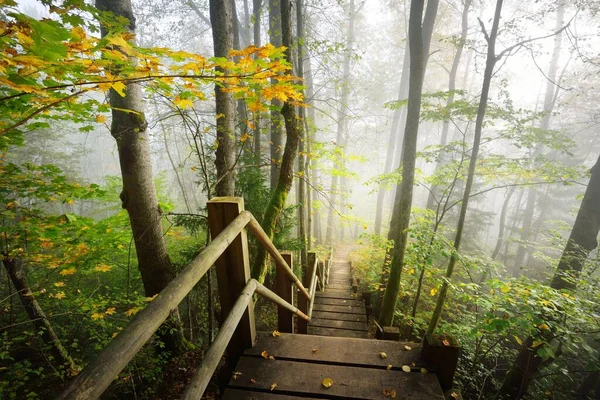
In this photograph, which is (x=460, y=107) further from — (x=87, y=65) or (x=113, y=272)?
(x=113, y=272)

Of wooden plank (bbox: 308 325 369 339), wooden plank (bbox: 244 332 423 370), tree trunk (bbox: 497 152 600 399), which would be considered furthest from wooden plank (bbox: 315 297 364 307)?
wooden plank (bbox: 244 332 423 370)

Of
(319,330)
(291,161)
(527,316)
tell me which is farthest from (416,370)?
(319,330)

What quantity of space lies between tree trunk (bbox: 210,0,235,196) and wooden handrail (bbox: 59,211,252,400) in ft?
9.01

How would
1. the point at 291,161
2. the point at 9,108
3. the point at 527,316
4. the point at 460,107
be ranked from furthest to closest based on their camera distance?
the point at 460,107 → the point at 291,161 → the point at 527,316 → the point at 9,108

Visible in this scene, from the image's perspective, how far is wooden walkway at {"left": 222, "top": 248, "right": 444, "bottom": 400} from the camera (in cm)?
184

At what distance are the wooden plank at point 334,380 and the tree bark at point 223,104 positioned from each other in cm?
256

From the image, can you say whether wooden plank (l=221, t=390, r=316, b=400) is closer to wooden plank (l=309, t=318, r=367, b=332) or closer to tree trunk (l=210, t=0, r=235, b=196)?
tree trunk (l=210, t=0, r=235, b=196)

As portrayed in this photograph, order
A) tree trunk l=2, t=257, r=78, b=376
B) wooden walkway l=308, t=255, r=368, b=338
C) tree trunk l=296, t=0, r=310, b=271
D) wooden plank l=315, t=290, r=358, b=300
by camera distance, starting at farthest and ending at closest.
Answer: wooden plank l=315, t=290, r=358, b=300, tree trunk l=296, t=0, r=310, b=271, wooden walkway l=308, t=255, r=368, b=338, tree trunk l=2, t=257, r=78, b=376

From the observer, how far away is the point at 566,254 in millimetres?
5980

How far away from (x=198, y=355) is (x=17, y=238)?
11.6 ft

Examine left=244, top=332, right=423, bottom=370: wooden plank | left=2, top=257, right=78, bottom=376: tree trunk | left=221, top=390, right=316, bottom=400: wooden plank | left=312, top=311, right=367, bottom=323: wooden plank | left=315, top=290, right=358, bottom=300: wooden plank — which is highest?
left=221, top=390, right=316, bottom=400: wooden plank

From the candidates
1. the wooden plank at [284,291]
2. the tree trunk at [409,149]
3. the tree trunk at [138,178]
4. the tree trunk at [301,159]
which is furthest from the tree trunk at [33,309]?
the tree trunk at [409,149]

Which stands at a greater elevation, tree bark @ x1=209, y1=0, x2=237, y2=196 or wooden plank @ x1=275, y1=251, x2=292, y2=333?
tree bark @ x1=209, y1=0, x2=237, y2=196

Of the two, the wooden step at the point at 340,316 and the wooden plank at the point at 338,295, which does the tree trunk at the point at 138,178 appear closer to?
the wooden step at the point at 340,316
